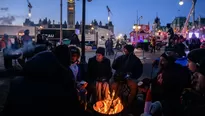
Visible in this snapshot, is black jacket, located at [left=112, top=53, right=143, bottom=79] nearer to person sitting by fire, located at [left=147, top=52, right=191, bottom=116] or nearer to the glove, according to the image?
person sitting by fire, located at [left=147, top=52, right=191, bottom=116]

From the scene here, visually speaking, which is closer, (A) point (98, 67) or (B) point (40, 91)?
(B) point (40, 91)

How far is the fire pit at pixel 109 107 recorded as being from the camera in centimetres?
514

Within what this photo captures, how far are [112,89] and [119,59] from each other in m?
1.72

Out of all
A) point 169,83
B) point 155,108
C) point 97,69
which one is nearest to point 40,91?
point 155,108

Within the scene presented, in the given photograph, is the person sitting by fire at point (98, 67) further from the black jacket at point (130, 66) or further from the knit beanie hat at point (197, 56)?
the knit beanie hat at point (197, 56)

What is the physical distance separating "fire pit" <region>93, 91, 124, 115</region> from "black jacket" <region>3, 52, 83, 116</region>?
255 centimetres

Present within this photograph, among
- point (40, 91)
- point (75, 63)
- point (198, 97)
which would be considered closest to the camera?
point (40, 91)

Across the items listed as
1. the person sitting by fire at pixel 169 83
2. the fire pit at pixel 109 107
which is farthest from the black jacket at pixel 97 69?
the person sitting by fire at pixel 169 83

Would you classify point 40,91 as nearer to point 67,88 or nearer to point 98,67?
point 67,88

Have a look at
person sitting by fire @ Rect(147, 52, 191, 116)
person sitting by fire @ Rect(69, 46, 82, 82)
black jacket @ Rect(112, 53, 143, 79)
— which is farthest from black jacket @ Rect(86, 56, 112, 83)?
person sitting by fire @ Rect(147, 52, 191, 116)

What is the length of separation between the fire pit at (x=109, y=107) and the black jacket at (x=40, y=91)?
255 centimetres

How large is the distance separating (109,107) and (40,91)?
281 cm

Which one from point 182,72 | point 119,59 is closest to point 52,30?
point 119,59

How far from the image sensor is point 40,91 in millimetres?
2582
